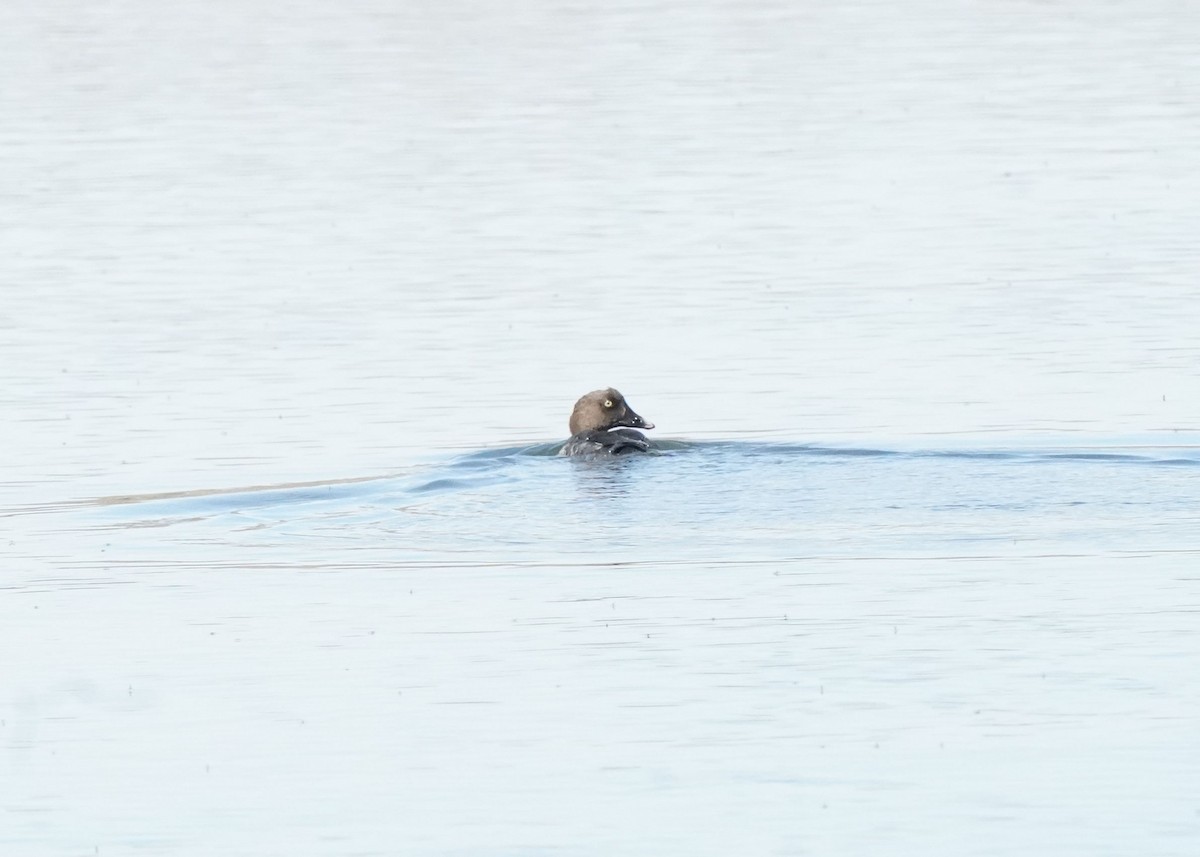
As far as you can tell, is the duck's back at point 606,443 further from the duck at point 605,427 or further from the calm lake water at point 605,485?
the calm lake water at point 605,485

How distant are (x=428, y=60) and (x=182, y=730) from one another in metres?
32.4

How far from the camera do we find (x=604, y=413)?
49.9 feet

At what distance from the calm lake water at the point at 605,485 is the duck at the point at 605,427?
0.62ft

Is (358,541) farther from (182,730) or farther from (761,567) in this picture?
(182,730)

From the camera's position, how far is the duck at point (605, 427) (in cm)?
1493

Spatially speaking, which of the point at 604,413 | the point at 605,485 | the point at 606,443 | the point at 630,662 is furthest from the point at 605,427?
the point at 630,662

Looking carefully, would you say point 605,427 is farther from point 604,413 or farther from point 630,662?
point 630,662

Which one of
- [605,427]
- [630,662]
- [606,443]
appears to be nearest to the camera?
[630,662]

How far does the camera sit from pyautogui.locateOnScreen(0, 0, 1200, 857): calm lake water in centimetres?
866

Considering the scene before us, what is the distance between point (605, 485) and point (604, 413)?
1.22 metres

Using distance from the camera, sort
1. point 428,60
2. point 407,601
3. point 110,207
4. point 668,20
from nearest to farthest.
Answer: point 407,601 → point 110,207 → point 428,60 → point 668,20

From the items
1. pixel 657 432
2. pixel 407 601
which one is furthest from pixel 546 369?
pixel 407 601

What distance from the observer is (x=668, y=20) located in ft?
156

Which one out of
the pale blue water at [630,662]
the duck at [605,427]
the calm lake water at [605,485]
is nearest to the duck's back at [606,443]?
the duck at [605,427]
